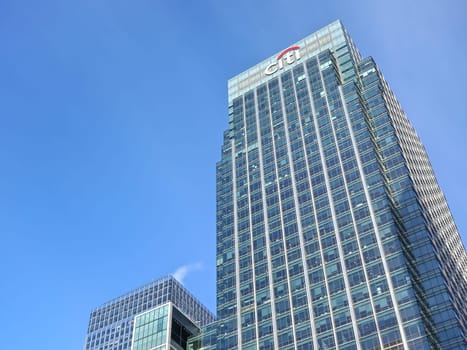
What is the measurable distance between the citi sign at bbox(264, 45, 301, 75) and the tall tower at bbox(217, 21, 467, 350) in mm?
662

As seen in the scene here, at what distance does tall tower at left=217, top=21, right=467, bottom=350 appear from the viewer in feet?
388

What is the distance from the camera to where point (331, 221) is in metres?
137

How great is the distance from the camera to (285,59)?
187125 mm

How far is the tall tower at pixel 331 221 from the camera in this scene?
118188mm

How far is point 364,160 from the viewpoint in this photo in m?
143

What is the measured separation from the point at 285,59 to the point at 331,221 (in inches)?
2637

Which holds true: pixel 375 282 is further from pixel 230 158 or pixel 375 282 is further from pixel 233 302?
pixel 230 158

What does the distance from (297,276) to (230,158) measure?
4835 cm

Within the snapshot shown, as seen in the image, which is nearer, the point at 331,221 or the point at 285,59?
the point at 331,221

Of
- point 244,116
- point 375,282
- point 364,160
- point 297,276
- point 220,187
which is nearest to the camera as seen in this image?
point 375,282

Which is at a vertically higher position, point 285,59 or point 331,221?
point 285,59

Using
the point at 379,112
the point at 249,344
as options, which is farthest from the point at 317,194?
the point at 249,344

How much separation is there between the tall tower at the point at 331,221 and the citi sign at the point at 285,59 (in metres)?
0.66

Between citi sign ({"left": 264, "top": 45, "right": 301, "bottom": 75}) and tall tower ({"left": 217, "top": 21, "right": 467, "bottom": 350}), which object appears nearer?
tall tower ({"left": 217, "top": 21, "right": 467, "bottom": 350})
